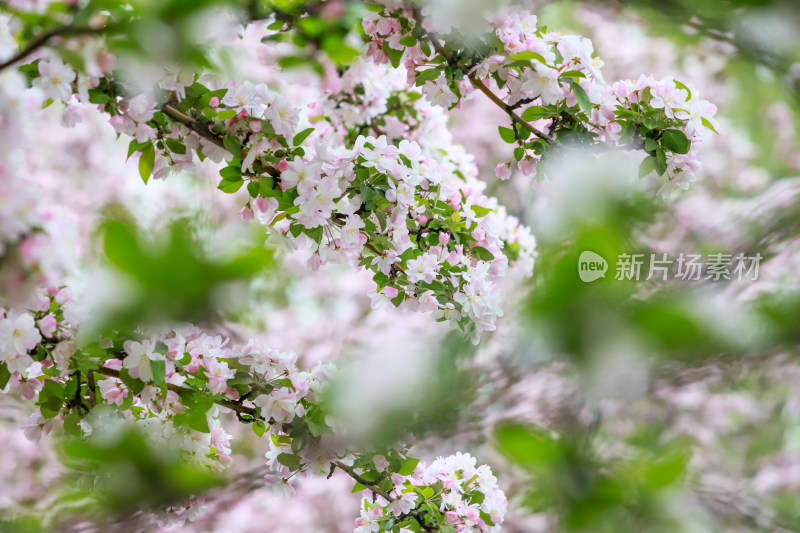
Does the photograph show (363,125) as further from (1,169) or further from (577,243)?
(577,243)

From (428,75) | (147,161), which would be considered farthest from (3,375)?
(428,75)

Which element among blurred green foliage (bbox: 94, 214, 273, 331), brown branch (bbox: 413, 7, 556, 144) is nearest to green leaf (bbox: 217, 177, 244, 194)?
brown branch (bbox: 413, 7, 556, 144)

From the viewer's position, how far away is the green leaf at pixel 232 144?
4.46ft

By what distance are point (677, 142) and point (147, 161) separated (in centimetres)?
108

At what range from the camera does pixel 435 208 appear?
62.8 inches

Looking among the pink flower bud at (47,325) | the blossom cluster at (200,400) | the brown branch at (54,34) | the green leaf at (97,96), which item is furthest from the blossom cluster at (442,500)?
the brown branch at (54,34)

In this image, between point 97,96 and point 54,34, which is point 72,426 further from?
point 54,34

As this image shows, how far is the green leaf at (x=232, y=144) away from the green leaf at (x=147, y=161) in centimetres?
16

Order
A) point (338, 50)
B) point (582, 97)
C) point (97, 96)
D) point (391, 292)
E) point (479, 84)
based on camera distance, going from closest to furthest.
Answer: point (338, 50) → point (97, 96) → point (582, 97) → point (479, 84) → point (391, 292)

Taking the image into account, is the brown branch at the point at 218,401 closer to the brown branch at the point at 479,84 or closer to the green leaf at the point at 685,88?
the brown branch at the point at 479,84

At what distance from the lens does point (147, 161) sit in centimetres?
140

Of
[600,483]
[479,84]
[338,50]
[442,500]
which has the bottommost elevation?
[600,483]

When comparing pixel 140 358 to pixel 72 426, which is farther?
pixel 72 426

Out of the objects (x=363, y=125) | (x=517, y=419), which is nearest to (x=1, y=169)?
(x=517, y=419)
